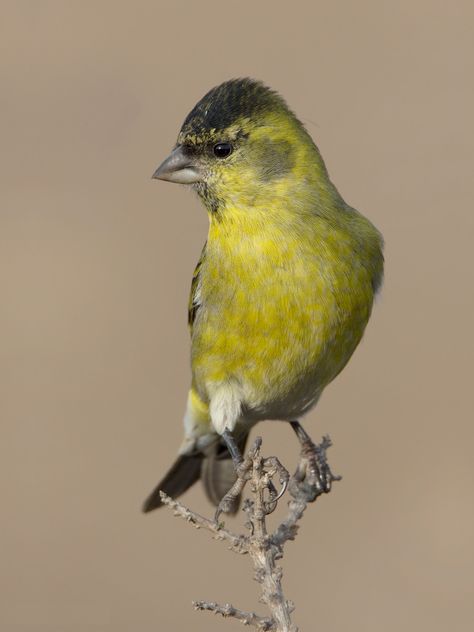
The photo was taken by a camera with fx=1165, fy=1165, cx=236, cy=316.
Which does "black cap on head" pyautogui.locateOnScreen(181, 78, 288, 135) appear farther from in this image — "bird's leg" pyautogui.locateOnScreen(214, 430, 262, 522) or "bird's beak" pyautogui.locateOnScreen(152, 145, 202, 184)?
"bird's leg" pyautogui.locateOnScreen(214, 430, 262, 522)

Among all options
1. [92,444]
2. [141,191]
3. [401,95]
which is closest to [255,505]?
[92,444]

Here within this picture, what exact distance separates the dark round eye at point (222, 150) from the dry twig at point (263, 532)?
147 cm

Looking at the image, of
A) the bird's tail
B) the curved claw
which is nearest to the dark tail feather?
the bird's tail

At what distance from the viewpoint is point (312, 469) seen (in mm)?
5430

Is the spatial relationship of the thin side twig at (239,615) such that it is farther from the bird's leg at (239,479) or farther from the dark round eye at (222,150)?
the dark round eye at (222,150)

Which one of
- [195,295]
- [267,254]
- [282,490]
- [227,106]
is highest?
[227,106]

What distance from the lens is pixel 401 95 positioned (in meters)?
11.2

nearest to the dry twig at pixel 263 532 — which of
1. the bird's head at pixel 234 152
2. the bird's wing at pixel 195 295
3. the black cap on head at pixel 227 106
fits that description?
the bird's wing at pixel 195 295

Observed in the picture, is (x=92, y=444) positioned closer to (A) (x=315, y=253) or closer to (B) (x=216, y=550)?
(B) (x=216, y=550)

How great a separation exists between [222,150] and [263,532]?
1949 mm

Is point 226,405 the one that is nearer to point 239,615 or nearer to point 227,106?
point 227,106

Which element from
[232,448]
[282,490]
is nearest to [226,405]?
[232,448]

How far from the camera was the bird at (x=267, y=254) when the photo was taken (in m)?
5.10

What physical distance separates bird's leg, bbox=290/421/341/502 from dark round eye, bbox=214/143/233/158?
1.37m
